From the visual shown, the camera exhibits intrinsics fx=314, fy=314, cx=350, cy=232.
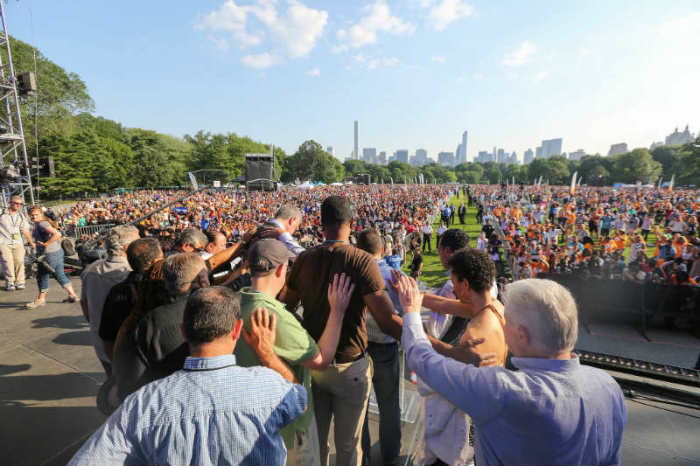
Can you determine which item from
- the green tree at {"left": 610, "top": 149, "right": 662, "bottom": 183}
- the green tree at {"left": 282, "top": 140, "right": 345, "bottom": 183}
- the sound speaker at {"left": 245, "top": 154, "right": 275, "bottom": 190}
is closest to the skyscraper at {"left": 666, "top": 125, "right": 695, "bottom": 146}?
the green tree at {"left": 610, "top": 149, "right": 662, "bottom": 183}

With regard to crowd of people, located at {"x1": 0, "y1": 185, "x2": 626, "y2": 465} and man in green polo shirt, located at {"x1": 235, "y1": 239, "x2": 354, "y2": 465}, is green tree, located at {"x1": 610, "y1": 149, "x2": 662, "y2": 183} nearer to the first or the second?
crowd of people, located at {"x1": 0, "y1": 185, "x2": 626, "y2": 465}

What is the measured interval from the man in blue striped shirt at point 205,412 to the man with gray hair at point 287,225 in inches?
59.1

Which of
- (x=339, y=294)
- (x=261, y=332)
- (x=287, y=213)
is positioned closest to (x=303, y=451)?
(x=261, y=332)

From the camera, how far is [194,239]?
11.2 feet

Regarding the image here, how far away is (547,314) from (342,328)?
1224 millimetres

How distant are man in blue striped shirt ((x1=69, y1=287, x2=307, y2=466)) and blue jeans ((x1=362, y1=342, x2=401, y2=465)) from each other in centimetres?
119

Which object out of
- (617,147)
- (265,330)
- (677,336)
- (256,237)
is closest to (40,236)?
(256,237)

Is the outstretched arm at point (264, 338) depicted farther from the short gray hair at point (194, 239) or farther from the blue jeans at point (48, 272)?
the blue jeans at point (48, 272)

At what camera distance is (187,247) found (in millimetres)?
3312

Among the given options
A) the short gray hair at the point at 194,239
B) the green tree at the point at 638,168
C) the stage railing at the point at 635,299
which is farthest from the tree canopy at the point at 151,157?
the stage railing at the point at 635,299

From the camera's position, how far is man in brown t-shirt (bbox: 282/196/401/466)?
6.66 feet

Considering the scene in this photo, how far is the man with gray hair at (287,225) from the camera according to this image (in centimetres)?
290

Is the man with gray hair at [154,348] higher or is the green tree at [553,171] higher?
the green tree at [553,171]

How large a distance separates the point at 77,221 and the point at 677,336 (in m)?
25.0
